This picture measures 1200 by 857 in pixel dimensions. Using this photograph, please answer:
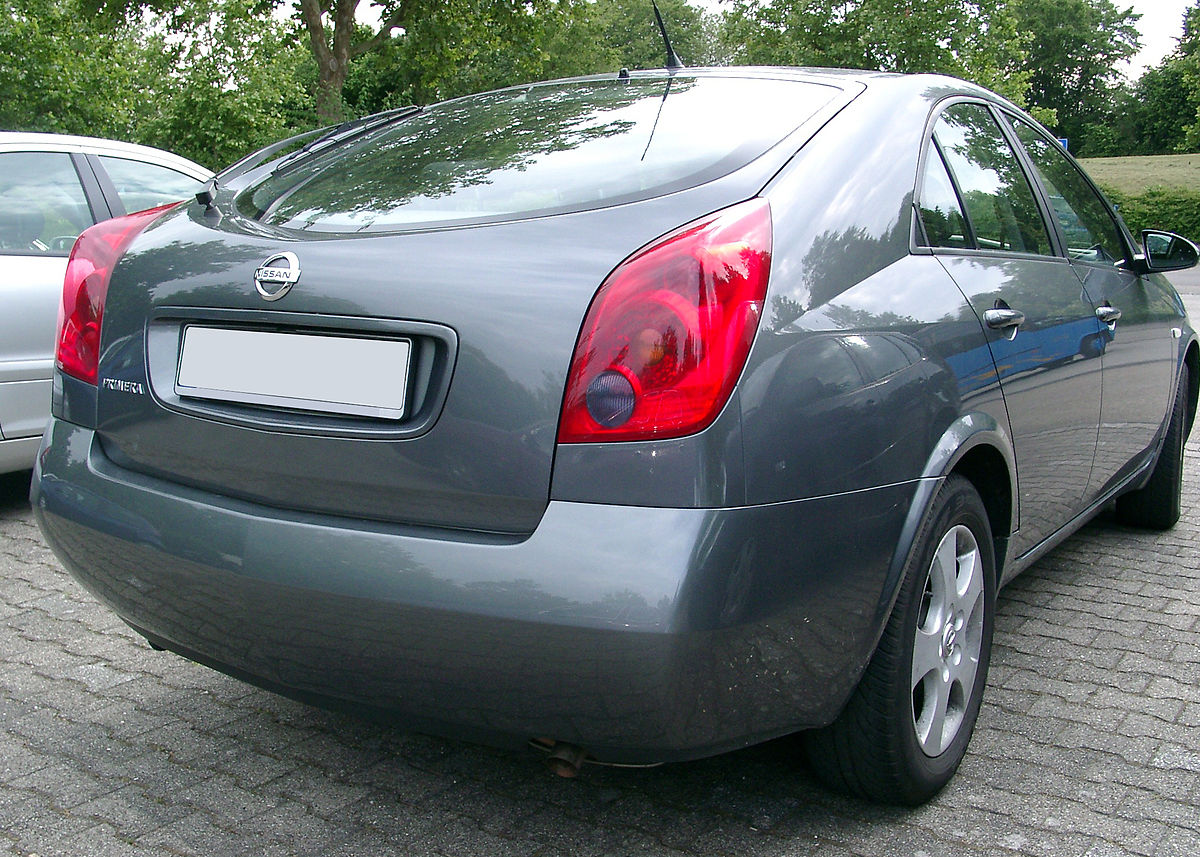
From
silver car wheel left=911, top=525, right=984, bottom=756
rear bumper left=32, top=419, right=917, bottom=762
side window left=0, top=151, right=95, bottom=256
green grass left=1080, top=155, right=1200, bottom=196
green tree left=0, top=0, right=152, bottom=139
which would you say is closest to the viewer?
rear bumper left=32, top=419, right=917, bottom=762

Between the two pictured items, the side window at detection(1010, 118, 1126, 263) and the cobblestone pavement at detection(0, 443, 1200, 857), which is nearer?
the cobblestone pavement at detection(0, 443, 1200, 857)

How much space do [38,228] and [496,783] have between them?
3.51 metres

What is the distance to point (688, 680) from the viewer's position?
1856mm

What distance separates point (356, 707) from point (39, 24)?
20627 millimetres

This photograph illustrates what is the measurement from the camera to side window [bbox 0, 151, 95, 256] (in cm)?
484

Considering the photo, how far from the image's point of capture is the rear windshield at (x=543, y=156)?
2.22m

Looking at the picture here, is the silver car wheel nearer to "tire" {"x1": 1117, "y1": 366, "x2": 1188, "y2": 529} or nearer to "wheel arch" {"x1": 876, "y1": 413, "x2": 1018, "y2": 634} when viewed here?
"wheel arch" {"x1": 876, "y1": 413, "x2": 1018, "y2": 634}

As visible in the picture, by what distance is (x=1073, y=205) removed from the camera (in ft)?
12.3

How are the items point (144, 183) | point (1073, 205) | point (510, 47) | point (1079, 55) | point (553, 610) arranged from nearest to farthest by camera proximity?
1. point (553, 610)
2. point (1073, 205)
3. point (144, 183)
4. point (510, 47)
5. point (1079, 55)

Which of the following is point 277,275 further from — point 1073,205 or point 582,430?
point 1073,205

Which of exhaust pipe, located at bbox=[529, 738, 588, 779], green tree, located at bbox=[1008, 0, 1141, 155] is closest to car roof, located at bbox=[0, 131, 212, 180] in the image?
exhaust pipe, located at bbox=[529, 738, 588, 779]

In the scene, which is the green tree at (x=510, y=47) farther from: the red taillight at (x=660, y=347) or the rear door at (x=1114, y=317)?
the red taillight at (x=660, y=347)

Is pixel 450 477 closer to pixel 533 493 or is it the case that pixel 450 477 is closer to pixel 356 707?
pixel 533 493

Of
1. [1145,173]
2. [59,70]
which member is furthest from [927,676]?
[1145,173]
